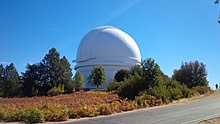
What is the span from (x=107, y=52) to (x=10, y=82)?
2657 centimetres

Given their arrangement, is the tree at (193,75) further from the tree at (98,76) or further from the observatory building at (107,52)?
the observatory building at (107,52)

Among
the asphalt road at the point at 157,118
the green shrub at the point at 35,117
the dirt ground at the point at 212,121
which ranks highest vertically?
the green shrub at the point at 35,117

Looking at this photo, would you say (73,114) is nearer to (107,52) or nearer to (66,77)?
(66,77)

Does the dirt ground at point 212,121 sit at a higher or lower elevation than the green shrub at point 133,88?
lower

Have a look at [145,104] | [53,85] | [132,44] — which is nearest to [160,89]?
[145,104]

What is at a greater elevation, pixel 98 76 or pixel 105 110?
pixel 98 76

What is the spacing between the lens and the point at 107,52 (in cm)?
7075

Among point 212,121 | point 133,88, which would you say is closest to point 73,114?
point 212,121

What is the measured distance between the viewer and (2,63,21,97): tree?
4972 centimetres

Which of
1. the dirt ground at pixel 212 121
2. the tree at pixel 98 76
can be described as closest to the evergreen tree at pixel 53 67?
the tree at pixel 98 76

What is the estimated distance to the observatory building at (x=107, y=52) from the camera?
70.0 meters

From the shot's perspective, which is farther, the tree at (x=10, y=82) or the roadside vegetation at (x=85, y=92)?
the tree at (x=10, y=82)

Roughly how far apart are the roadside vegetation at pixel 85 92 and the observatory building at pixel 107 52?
10.8 meters

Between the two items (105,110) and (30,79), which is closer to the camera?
(105,110)
